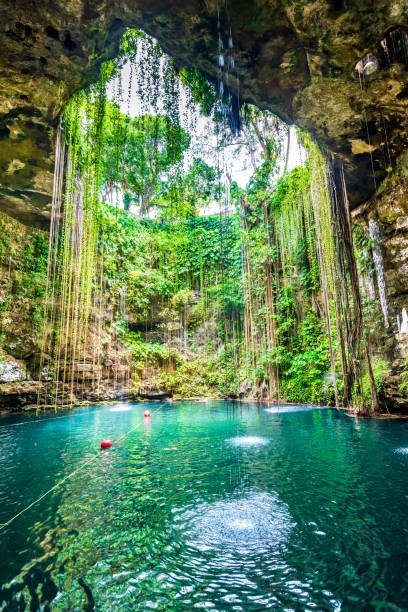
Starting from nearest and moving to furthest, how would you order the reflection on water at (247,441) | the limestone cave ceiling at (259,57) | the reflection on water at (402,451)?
the reflection on water at (402,451) < the limestone cave ceiling at (259,57) < the reflection on water at (247,441)

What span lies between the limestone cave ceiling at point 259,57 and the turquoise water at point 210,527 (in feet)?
15.8

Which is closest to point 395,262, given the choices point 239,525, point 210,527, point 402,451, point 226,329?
point 402,451

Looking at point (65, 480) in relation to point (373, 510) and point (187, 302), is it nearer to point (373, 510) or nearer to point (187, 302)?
point (373, 510)

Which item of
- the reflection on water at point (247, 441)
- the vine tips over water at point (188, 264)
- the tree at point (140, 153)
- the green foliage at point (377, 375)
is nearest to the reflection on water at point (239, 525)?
the reflection on water at point (247, 441)

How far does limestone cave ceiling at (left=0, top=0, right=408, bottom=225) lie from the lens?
12.8ft

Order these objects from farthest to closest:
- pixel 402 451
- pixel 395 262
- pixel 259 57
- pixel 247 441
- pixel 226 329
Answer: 1. pixel 226 329
2. pixel 395 262
3. pixel 259 57
4. pixel 247 441
5. pixel 402 451

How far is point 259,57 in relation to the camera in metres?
4.79

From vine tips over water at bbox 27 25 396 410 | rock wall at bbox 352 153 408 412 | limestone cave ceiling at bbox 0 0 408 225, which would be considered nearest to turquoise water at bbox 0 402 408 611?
rock wall at bbox 352 153 408 412

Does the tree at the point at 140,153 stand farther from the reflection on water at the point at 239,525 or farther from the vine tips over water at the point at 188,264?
the reflection on water at the point at 239,525

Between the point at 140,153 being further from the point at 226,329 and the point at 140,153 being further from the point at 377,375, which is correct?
the point at 377,375

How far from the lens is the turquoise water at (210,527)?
1472 mm

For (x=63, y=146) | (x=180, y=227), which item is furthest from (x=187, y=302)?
(x=63, y=146)

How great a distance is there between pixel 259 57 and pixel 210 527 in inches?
238

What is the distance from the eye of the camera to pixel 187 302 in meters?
13.5
